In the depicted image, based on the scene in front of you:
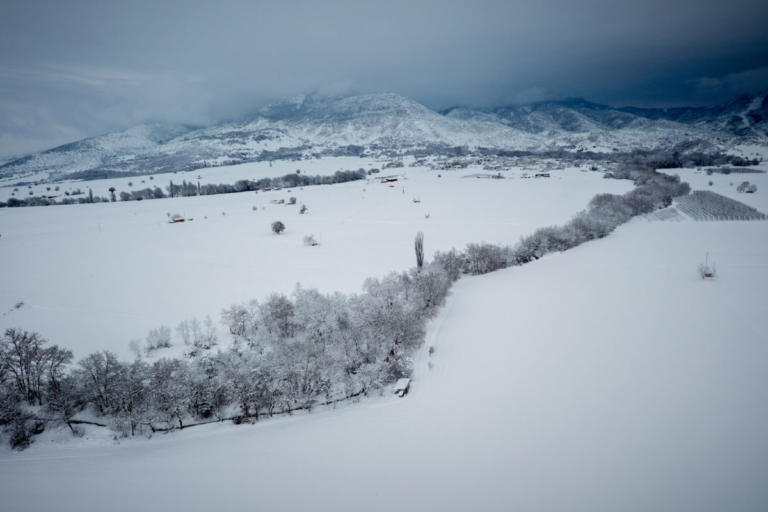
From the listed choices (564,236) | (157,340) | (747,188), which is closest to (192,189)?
(157,340)

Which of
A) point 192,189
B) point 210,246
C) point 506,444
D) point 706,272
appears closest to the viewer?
point 506,444

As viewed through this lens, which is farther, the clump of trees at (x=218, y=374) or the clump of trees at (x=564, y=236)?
the clump of trees at (x=564, y=236)

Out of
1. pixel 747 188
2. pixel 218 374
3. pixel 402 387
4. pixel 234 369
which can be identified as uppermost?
pixel 747 188

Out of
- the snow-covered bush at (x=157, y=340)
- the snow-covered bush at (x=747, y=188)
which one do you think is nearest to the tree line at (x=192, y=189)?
the snow-covered bush at (x=157, y=340)

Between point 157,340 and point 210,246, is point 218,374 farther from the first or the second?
point 210,246

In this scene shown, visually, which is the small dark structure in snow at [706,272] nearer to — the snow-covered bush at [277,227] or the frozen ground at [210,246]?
the frozen ground at [210,246]

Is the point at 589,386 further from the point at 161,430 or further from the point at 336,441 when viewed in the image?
the point at 161,430
